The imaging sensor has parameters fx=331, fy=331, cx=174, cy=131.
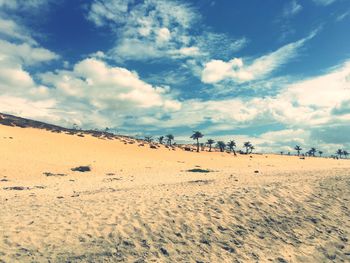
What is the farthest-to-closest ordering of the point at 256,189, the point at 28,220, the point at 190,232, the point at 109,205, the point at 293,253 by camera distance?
the point at 256,189, the point at 109,205, the point at 28,220, the point at 190,232, the point at 293,253

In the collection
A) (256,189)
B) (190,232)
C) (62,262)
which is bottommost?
(62,262)

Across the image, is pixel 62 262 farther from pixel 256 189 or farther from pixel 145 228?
pixel 256 189

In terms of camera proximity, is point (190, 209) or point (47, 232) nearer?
point (47, 232)

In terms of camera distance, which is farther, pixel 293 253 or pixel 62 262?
pixel 293 253

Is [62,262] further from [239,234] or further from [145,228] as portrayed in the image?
[239,234]

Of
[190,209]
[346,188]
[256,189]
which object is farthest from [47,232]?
[346,188]

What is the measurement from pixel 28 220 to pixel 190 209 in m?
8.11

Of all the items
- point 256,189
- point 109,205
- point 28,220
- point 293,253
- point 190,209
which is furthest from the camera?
point 256,189

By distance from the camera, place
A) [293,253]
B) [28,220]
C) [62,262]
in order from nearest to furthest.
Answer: [62,262] < [293,253] < [28,220]

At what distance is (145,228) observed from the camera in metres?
15.1

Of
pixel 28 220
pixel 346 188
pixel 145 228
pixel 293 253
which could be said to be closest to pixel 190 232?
pixel 145 228

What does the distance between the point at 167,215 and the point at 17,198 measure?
40.5 feet

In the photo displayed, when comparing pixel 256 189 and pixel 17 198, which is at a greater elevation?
pixel 256 189

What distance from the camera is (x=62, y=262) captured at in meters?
12.2
